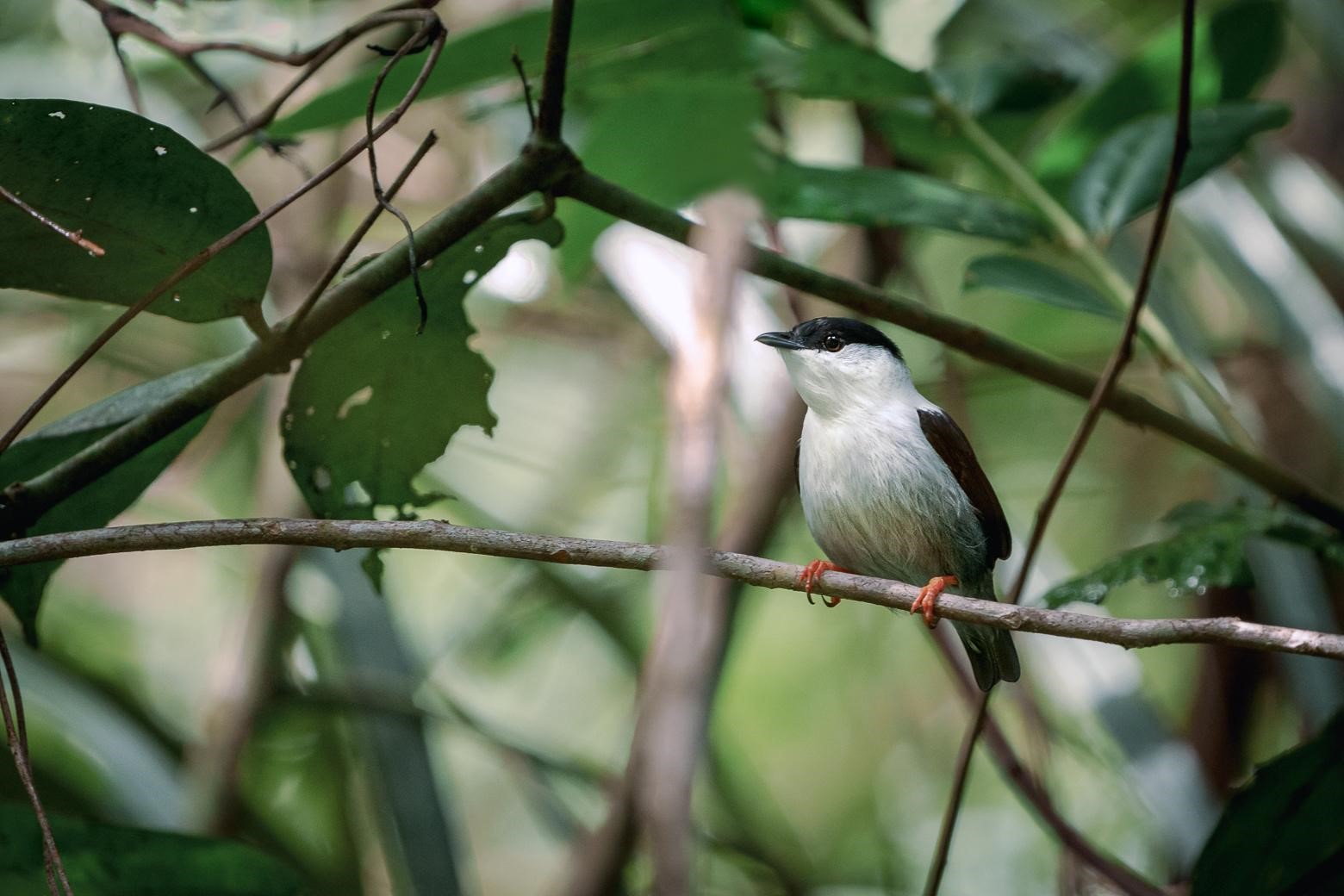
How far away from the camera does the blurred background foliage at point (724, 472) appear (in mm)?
2180

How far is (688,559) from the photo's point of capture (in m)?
0.63

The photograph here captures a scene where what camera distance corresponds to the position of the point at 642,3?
7.23 feet

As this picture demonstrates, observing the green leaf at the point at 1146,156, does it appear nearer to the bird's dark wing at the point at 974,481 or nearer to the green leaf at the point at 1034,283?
the green leaf at the point at 1034,283

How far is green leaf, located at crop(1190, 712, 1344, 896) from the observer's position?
1.92 metres

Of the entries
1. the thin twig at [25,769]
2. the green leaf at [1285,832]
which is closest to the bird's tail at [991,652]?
the green leaf at [1285,832]

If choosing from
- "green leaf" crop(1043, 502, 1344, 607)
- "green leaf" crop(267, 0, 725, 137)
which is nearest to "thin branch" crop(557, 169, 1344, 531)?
"green leaf" crop(1043, 502, 1344, 607)

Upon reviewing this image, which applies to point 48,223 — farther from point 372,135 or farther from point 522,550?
point 522,550

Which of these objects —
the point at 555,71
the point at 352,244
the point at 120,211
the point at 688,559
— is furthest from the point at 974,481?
the point at 688,559

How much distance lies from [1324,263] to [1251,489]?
31.2 inches

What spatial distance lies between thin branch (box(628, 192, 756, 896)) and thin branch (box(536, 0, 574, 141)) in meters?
0.90

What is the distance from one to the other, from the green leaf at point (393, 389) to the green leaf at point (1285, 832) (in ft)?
4.71

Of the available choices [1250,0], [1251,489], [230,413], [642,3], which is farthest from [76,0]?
[1251,489]

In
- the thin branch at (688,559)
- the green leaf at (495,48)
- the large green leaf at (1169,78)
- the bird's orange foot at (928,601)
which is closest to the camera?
the thin branch at (688,559)

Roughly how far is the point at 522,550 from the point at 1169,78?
205 centimetres
